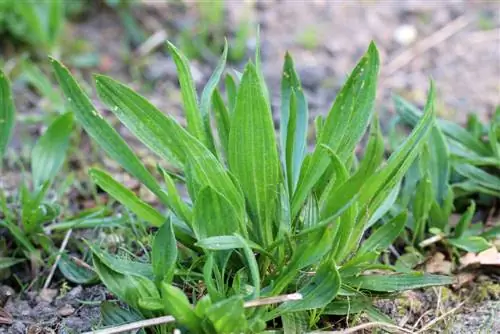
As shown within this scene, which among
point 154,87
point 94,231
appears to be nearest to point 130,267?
point 94,231

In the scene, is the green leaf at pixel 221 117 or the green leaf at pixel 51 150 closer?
the green leaf at pixel 221 117

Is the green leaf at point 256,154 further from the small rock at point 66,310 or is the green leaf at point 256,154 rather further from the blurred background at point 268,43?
the blurred background at point 268,43

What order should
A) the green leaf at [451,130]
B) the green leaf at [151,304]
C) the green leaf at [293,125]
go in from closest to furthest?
the green leaf at [151,304], the green leaf at [293,125], the green leaf at [451,130]

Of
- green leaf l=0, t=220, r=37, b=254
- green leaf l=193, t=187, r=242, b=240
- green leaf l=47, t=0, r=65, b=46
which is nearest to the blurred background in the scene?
green leaf l=47, t=0, r=65, b=46

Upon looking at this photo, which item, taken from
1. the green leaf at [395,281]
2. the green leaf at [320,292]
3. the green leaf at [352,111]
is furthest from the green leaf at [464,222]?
the green leaf at [320,292]

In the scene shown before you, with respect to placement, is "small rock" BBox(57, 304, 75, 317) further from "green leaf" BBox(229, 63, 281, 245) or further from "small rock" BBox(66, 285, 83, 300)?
"green leaf" BBox(229, 63, 281, 245)

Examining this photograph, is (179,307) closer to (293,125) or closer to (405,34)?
(293,125)
